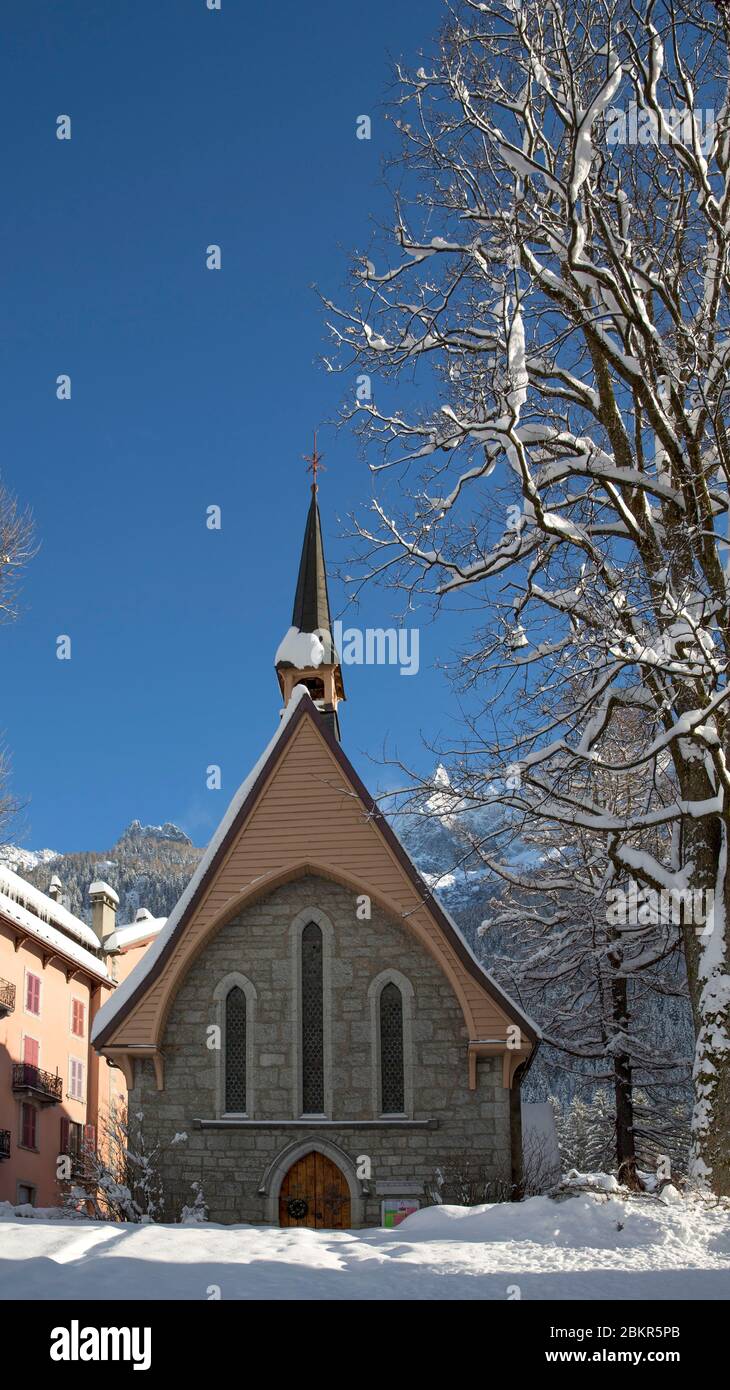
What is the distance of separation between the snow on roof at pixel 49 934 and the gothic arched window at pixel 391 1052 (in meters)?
17.2

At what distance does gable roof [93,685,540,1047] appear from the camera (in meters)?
20.4

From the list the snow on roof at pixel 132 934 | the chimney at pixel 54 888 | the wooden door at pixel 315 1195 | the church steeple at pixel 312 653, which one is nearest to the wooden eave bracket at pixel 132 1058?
the wooden door at pixel 315 1195

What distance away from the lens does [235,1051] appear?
21.2 m

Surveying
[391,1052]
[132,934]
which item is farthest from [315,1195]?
[132,934]

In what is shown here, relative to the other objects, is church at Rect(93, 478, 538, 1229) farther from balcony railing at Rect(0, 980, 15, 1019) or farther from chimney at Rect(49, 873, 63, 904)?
chimney at Rect(49, 873, 63, 904)

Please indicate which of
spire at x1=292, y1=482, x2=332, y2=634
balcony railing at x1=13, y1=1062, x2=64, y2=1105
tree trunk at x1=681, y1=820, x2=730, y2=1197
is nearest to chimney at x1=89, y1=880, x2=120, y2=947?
balcony railing at x1=13, y1=1062, x2=64, y2=1105

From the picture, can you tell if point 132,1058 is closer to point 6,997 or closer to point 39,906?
point 6,997

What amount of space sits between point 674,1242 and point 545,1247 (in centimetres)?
96

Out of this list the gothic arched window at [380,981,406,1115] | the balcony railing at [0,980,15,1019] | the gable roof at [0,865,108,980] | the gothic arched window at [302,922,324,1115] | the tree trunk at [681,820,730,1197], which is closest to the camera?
the tree trunk at [681,820,730,1197]

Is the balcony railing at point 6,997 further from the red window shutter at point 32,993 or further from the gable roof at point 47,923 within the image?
the red window shutter at point 32,993

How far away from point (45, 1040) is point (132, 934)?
9.43m

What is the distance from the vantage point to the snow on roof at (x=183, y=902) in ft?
69.4

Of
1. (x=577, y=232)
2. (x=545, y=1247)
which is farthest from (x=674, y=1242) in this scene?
(x=577, y=232)

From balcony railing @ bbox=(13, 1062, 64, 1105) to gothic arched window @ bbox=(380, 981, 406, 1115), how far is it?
60.5 ft
